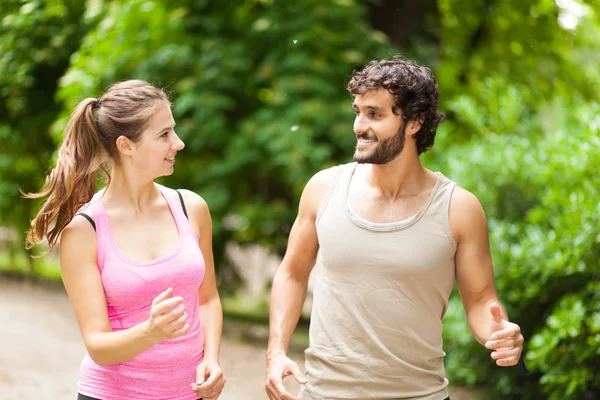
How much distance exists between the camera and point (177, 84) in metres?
8.23

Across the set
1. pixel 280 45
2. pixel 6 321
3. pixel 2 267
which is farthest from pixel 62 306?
pixel 280 45

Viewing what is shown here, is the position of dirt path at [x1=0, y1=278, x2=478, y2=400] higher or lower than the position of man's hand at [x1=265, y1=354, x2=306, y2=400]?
lower

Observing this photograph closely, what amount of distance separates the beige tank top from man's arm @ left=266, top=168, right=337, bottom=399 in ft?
0.63

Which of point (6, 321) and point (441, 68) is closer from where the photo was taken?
point (441, 68)

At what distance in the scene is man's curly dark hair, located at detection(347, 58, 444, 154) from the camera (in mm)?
2943

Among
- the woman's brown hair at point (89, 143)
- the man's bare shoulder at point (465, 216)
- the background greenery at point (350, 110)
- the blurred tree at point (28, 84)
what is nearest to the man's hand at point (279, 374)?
the man's bare shoulder at point (465, 216)

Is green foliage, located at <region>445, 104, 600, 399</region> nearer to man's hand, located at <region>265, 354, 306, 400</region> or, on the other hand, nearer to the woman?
man's hand, located at <region>265, 354, 306, 400</region>

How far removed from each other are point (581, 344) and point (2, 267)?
41.4ft

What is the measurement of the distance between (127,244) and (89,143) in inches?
15.9

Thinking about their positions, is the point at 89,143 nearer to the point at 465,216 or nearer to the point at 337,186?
the point at 337,186

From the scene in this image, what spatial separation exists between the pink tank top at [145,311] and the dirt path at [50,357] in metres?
4.85

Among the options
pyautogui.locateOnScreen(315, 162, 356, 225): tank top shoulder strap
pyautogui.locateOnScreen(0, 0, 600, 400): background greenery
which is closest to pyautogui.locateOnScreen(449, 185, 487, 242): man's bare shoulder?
pyautogui.locateOnScreen(315, 162, 356, 225): tank top shoulder strap

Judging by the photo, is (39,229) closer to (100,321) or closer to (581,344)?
(100,321)

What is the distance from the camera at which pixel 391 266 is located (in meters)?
2.86
